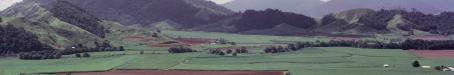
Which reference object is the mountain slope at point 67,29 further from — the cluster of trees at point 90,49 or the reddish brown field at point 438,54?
the reddish brown field at point 438,54

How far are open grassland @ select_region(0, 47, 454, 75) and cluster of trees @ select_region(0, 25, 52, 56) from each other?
12454mm

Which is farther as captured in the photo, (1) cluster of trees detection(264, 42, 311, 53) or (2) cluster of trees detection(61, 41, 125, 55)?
(1) cluster of trees detection(264, 42, 311, 53)

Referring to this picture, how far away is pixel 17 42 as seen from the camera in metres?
141

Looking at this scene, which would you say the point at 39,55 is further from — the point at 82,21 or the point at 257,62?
the point at 82,21

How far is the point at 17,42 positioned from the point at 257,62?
1915 inches

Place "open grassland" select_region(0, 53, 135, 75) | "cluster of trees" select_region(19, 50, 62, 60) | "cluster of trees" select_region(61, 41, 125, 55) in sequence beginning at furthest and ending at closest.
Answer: "cluster of trees" select_region(61, 41, 125, 55) < "cluster of trees" select_region(19, 50, 62, 60) < "open grassland" select_region(0, 53, 135, 75)

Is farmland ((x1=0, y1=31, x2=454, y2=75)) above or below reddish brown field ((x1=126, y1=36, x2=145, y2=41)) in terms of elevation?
below

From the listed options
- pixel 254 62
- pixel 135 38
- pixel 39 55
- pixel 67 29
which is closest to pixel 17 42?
pixel 39 55

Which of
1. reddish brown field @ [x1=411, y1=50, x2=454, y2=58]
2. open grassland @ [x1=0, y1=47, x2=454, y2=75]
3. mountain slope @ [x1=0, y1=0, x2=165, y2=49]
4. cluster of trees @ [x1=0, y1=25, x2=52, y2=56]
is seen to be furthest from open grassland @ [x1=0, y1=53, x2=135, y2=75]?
reddish brown field @ [x1=411, y1=50, x2=454, y2=58]

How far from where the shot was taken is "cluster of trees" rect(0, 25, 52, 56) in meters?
137

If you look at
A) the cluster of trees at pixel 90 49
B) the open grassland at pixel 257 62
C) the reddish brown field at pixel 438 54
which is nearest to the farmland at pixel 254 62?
the open grassland at pixel 257 62

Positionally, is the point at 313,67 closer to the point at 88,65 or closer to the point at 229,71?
the point at 229,71

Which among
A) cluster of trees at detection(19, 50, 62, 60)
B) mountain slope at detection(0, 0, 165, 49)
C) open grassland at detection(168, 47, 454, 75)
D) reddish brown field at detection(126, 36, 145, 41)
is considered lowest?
open grassland at detection(168, 47, 454, 75)

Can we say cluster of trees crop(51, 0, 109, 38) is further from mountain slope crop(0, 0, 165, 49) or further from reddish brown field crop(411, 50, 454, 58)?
reddish brown field crop(411, 50, 454, 58)
